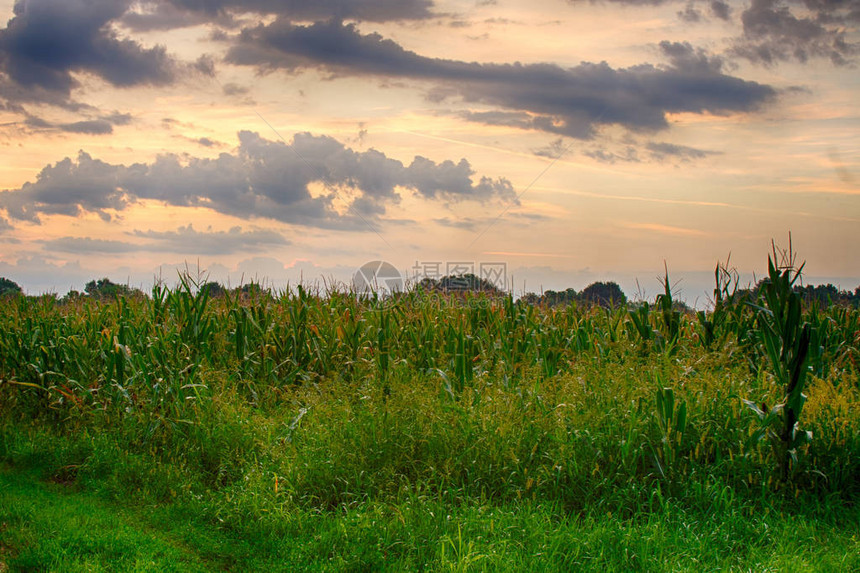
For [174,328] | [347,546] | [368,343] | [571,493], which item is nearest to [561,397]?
[571,493]

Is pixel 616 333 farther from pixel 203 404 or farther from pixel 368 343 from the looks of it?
pixel 203 404

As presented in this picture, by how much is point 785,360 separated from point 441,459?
326cm

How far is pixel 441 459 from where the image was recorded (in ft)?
18.8

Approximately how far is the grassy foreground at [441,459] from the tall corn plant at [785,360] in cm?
2

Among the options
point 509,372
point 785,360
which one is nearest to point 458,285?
point 509,372

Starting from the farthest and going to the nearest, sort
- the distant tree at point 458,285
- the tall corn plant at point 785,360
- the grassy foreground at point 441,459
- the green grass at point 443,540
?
1. the distant tree at point 458,285
2. the tall corn plant at point 785,360
3. the grassy foreground at point 441,459
4. the green grass at point 443,540

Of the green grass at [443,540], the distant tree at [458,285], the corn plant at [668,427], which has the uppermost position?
the distant tree at [458,285]

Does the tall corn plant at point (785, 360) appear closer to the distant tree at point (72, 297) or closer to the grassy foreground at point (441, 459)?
the grassy foreground at point (441, 459)

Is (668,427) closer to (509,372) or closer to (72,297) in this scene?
(509,372)

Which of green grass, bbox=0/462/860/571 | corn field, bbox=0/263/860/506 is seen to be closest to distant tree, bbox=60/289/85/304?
corn field, bbox=0/263/860/506

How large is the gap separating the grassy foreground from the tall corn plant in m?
0.02

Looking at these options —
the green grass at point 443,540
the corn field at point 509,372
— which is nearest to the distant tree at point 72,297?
the corn field at point 509,372

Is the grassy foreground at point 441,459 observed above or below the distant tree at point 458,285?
below

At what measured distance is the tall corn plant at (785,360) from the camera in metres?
5.59
